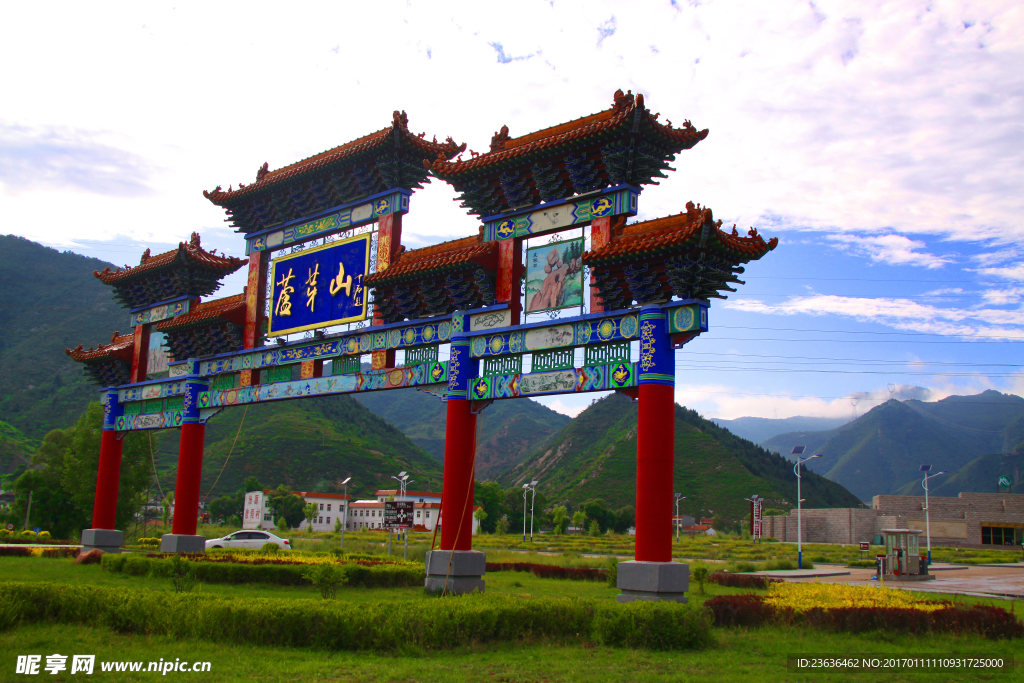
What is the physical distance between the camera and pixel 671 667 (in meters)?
9.02

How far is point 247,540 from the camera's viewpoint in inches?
1270

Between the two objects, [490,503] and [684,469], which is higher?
[684,469]

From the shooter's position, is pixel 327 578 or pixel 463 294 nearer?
pixel 327 578

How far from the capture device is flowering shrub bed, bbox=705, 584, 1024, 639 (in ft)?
36.8

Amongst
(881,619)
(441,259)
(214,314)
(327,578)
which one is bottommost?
(327,578)

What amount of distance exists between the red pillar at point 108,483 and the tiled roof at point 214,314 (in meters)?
5.45

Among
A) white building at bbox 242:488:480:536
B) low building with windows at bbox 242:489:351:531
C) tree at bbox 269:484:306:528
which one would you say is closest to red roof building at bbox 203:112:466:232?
white building at bbox 242:488:480:536

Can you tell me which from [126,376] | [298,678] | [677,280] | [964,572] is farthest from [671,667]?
[964,572]

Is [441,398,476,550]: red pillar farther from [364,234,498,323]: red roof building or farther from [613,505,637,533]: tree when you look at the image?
[613,505,637,533]: tree

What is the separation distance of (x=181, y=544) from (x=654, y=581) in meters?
15.2

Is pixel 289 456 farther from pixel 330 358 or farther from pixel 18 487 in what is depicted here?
pixel 330 358

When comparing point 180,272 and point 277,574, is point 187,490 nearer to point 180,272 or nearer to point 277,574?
point 277,574

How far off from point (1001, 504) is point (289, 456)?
70263 millimetres

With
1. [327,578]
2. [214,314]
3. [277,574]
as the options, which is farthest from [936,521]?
[327,578]
